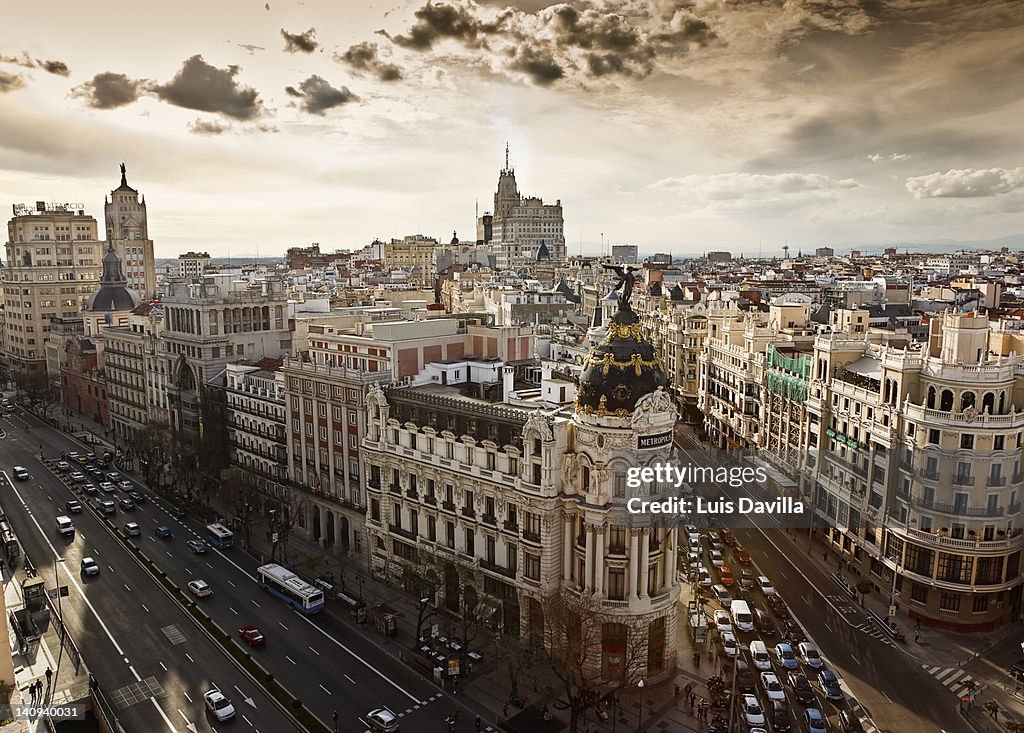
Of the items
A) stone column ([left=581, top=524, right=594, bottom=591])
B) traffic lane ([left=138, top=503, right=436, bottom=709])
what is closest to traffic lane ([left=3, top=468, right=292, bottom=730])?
traffic lane ([left=138, top=503, right=436, bottom=709])

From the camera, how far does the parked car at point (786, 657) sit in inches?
2675

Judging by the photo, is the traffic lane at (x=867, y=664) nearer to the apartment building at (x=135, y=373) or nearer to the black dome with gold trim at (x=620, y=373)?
the black dome with gold trim at (x=620, y=373)

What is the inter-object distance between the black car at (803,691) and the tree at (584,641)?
1276cm

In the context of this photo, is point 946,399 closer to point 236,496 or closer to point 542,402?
point 542,402

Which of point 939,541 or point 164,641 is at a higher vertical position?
point 939,541

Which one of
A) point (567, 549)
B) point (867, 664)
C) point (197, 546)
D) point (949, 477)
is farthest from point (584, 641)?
point (197, 546)

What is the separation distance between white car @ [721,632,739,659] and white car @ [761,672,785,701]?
3146mm

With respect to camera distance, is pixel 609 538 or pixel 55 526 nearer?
pixel 609 538

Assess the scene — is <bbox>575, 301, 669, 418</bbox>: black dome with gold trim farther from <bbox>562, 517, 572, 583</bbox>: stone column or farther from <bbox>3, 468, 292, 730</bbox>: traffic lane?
<bbox>3, 468, 292, 730</bbox>: traffic lane

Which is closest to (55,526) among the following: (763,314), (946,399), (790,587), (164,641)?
(164,641)

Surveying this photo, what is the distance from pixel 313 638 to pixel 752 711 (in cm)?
4019

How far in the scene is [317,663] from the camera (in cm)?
6869

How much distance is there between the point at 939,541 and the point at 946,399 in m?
13.9

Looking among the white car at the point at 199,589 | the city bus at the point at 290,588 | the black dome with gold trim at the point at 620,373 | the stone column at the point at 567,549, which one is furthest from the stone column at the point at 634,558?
the white car at the point at 199,589
